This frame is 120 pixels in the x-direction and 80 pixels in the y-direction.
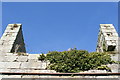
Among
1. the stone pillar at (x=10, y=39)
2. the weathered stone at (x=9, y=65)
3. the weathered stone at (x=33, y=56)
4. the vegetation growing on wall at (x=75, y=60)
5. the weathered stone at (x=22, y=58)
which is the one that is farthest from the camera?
the stone pillar at (x=10, y=39)

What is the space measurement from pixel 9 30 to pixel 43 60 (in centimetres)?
277

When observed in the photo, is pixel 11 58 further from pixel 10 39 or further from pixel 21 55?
pixel 10 39

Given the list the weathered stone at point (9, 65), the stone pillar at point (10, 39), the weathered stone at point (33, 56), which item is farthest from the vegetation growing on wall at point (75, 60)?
the stone pillar at point (10, 39)

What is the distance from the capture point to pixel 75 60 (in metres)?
7.32

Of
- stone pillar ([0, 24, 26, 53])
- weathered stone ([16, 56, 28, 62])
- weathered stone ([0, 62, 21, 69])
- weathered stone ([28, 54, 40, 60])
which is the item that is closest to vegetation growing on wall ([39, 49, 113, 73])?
weathered stone ([28, 54, 40, 60])

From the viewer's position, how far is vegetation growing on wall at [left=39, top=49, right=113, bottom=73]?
7.00m

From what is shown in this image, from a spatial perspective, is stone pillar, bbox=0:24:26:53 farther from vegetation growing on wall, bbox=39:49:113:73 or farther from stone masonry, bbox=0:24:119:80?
vegetation growing on wall, bbox=39:49:113:73

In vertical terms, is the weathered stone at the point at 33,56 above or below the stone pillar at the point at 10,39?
below

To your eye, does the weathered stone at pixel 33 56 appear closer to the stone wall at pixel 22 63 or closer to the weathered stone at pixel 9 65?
the stone wall at pixel 22 63

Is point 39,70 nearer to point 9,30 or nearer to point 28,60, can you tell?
point 28,60

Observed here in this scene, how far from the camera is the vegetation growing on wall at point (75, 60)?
23.0 ft

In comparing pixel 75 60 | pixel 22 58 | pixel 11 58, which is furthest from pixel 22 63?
pixel 75 60

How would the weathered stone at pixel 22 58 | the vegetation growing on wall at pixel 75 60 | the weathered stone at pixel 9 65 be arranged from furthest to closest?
the weathered stone at pixel 22 58 → the weathered stone at pixel 9 65 → the vegetation growing on wall at pixel 75 60

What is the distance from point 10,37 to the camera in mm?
9094
